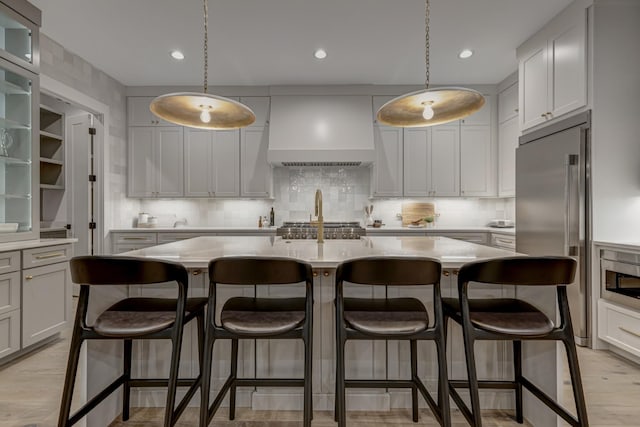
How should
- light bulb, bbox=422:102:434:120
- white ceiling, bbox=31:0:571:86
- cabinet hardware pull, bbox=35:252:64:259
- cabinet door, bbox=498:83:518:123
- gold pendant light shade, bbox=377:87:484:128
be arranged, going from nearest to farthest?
gold pendant light shade, bbox=377:87:484:128 → light bulb, bbox=422:102:434:120 → cabinet hardware pull, bbox=35:252:64:259 → white ceiling, bbox=31:0:571:86 → cabinet door, bbox=498:83:518:123

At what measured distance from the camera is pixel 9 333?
2.37 m

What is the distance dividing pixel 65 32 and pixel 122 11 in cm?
A: 80

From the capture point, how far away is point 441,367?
4.40 ft

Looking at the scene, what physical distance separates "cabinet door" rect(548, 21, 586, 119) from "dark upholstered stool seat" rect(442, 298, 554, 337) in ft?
6.98

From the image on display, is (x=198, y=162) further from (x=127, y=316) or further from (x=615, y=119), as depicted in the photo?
(x=615, y=119)

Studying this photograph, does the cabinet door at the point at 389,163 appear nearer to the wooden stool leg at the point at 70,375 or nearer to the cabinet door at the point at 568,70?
the cabinet door at the point at 568,70

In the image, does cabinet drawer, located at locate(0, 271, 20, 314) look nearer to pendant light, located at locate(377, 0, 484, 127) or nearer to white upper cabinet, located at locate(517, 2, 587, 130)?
pendant light, located at locate(377, 0, 484, 127)

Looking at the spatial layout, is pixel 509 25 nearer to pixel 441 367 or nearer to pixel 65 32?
pixel 441 367

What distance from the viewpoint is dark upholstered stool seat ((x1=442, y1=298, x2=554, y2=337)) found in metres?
1.34

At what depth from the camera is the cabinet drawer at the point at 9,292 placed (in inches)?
91.0

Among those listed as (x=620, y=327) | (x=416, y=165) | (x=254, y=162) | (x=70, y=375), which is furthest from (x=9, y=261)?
(x=620, y=327)

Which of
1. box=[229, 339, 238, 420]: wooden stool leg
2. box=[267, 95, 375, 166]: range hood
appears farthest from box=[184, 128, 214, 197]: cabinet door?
box=[229, 339, 238, 420]: wooden stool leg

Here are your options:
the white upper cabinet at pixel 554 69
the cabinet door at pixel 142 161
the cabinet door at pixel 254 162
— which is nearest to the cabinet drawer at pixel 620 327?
the white upper cabinet at pixel 554 69

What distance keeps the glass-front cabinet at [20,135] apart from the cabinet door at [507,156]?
4883 mm
